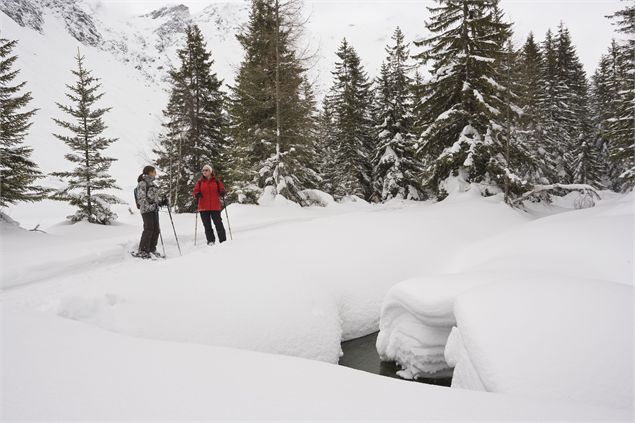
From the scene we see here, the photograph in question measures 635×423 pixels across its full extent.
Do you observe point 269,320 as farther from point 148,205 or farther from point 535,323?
point 148,205

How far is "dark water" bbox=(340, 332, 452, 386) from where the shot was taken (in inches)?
224

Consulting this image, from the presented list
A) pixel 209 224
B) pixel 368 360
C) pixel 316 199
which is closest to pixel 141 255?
pixel 209 224

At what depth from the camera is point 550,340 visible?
12.2 ft

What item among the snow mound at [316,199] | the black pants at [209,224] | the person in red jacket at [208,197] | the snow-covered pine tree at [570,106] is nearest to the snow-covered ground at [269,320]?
the black pants at [209,224]

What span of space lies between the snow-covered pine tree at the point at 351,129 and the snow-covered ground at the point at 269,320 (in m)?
16.3

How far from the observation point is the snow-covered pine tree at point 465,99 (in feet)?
45.4

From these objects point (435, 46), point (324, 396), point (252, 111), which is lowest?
point (324, 396)

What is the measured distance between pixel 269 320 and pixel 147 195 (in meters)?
4.46

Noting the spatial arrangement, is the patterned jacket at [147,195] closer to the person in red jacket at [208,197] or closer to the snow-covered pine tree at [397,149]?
the person in red jacket at [208,197]

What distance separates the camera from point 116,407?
221 cm

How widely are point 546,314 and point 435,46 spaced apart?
13.8 m

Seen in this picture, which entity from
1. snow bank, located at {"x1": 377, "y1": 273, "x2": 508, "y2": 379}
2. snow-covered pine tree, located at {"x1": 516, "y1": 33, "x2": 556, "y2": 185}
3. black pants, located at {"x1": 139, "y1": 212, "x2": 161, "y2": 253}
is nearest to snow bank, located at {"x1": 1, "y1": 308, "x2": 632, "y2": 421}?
snow bank, located at {"x1": 377, "y1": 273, "x2": 508, "y2": 379}

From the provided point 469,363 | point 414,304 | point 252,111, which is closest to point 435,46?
point 252,111

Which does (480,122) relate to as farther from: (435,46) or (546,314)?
(546,314)
